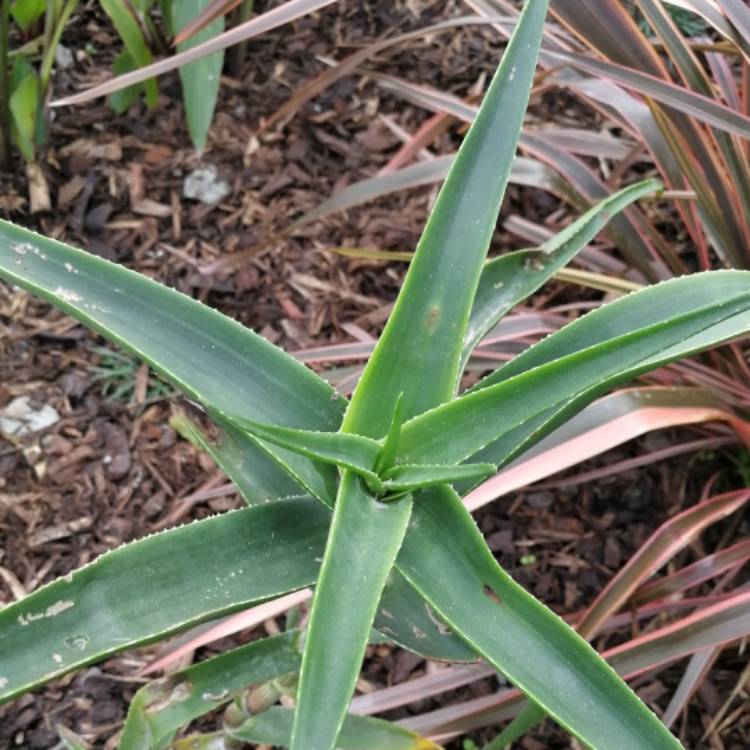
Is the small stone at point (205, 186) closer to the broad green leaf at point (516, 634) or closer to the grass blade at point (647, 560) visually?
the grass blade at point (647, 560)

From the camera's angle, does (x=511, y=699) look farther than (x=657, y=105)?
No

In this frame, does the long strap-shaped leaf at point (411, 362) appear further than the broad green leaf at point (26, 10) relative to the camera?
No

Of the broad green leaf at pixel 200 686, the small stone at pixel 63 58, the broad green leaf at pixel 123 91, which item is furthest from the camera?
the small stone at pixel 63 58

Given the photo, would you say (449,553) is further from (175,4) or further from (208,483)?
(175,4)

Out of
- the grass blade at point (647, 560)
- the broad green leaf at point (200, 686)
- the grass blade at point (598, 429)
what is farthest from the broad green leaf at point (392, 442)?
the grass blade at point (647, 560)

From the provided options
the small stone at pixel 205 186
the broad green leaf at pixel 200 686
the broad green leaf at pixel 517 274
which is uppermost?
the broad green leaf at pixel 517 274

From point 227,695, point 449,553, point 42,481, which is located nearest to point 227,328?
point 449,553
